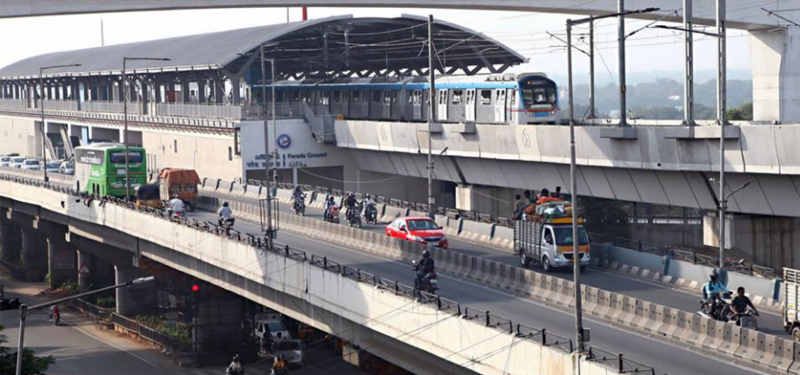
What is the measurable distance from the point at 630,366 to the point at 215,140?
218 feet

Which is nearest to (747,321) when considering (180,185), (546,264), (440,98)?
(546,264)

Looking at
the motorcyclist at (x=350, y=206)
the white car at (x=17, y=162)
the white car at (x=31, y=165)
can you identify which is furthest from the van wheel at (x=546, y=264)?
the white car at (x=17, y=162)

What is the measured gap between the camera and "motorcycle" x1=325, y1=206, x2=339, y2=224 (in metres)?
56.4

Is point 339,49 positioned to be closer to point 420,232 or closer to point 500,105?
point 500,105

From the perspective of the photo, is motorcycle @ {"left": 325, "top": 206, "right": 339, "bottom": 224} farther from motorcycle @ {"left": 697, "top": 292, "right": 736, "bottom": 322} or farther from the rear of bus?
motorcycle @ {"left": 697, "top": 292, "right": 736, "bottom": 322}

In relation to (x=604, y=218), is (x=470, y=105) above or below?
above

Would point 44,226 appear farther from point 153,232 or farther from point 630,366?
point 630,366

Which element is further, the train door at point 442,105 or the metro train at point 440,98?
the train door at point 442,105

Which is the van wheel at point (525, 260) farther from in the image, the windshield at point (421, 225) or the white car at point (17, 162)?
the white car at point (17, 162)

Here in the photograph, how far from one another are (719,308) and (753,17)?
2654 centimetres

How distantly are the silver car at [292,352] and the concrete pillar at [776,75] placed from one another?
23.0 m

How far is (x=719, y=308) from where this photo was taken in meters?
29.1

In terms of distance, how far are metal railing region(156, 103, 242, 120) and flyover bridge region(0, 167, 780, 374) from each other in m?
26.0

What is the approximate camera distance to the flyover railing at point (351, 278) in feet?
92.5
